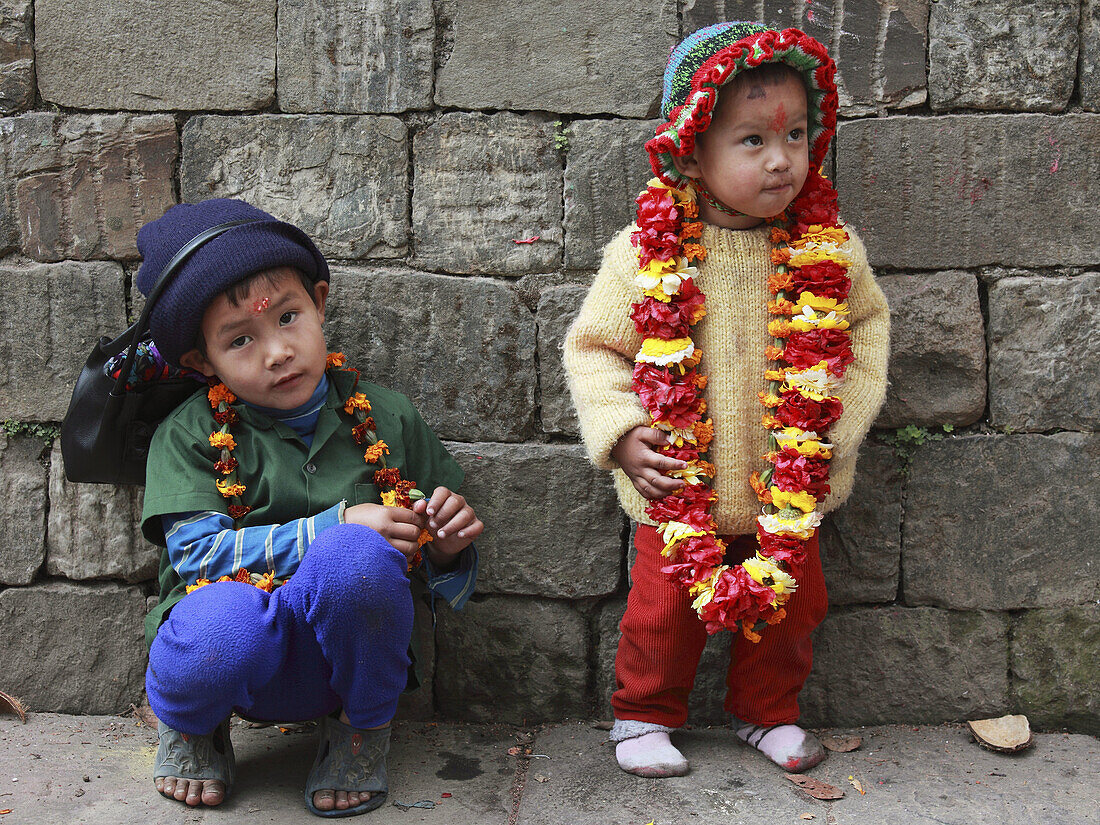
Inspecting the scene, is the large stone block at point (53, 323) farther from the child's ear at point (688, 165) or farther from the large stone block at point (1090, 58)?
the large stone block at point (1090, 58)

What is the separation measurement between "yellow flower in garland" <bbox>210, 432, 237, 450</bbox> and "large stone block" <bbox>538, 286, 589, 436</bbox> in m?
1.02

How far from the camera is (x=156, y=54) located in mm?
3090

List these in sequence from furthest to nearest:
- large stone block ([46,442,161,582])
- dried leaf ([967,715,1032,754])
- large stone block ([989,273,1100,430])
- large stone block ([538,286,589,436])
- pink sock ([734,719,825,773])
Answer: large stone block ([46,442,161,582]), large stone block ([538,286,589,436]), large stone block ([989,273,1100,430]), dried leaf ([967,715,1032,754]), pink sock ([734,719,825,773])

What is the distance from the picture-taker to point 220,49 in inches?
121

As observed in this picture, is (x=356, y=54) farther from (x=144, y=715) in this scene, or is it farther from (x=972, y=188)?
(x=144, y=715)

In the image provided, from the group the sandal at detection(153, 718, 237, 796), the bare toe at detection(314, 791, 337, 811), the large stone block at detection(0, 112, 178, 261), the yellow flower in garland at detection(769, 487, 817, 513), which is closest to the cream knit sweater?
the yellow flower in garland at detection(769, 487, 817, 513)

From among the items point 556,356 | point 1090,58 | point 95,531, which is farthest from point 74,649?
point 1090,58

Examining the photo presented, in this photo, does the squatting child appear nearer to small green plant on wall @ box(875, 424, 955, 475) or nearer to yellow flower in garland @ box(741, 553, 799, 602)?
yellow flower in garland @ box(741, 553, 799, 602)

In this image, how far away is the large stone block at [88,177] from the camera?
3117mm

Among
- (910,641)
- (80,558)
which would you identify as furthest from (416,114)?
(910,641)

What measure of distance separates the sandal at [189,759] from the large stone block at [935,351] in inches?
87.0

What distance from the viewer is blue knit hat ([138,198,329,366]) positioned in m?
2.45

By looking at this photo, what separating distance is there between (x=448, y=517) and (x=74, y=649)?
1.62 m

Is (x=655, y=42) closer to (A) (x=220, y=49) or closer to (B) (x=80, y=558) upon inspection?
(A) (x=220, y=49)
